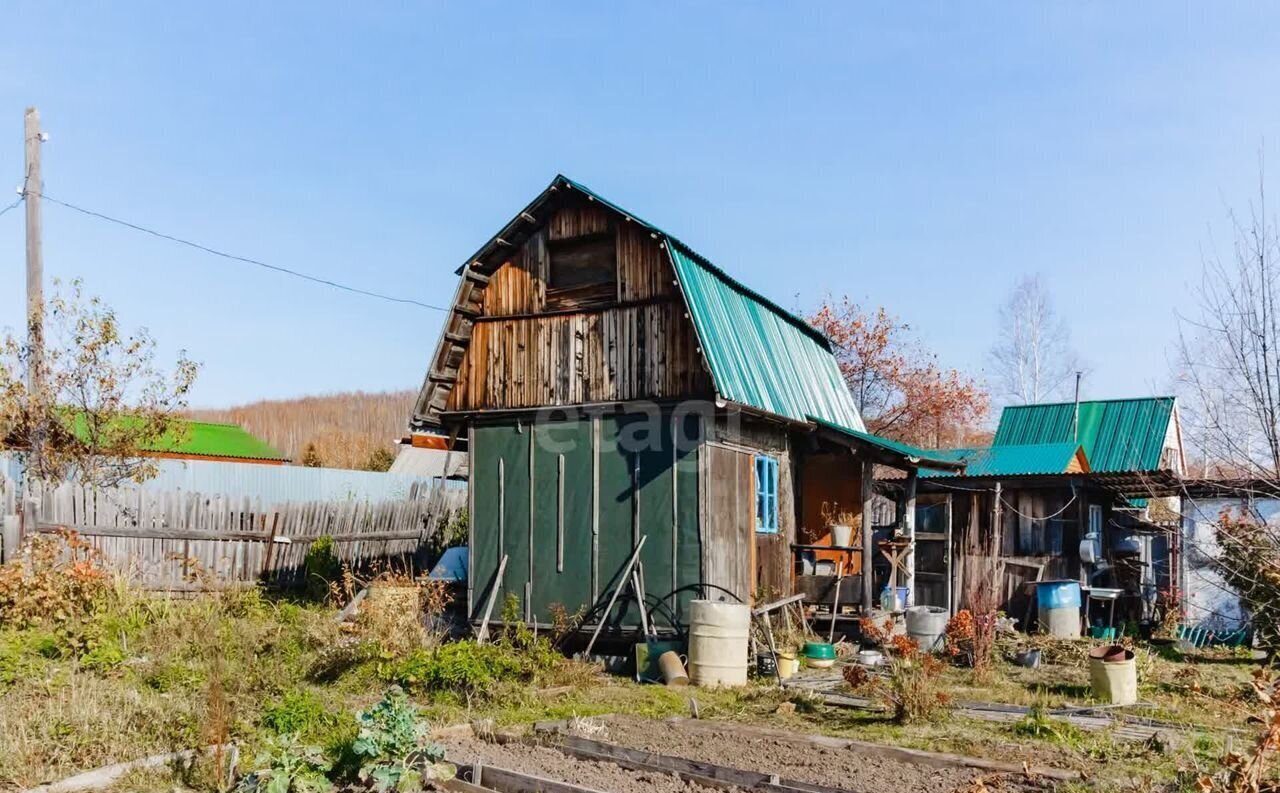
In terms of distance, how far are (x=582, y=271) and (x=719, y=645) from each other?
17.3ft

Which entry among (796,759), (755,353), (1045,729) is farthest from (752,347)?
(796,759)

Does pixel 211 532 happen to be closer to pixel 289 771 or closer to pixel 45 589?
pixel 45 589

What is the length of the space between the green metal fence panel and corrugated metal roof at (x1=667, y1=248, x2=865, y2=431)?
2037 mm

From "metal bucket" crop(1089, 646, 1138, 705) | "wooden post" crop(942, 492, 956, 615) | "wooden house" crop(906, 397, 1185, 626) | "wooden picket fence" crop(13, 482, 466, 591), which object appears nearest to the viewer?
"metal bucket" crop(1089, 646, 1138, 705)

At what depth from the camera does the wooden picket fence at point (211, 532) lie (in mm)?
14906

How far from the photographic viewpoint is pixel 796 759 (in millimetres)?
7613

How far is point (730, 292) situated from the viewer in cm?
1489

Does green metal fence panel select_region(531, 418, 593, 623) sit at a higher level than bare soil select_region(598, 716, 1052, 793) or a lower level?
higher

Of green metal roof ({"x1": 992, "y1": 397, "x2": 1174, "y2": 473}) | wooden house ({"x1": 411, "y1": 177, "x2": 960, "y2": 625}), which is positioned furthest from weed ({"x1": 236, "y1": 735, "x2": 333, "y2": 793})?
green metal roof ({"x1": 992, "y1": 397, "x2": 1174, "y2": 473})

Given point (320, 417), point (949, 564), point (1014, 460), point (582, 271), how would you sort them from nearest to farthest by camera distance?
point (582, 271)
point (949, 564)
point (1014, 460)
point (320, 417)

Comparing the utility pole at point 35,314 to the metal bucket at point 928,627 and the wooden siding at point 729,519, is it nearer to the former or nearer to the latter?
the wooden siding at point 729,519

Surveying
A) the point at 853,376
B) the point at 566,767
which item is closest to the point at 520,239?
the point at 566,767

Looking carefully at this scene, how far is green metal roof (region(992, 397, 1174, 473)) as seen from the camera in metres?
25.0

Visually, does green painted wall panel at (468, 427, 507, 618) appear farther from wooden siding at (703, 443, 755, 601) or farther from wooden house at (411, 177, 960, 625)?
wooden siding at (703, 443, 755, 601)
